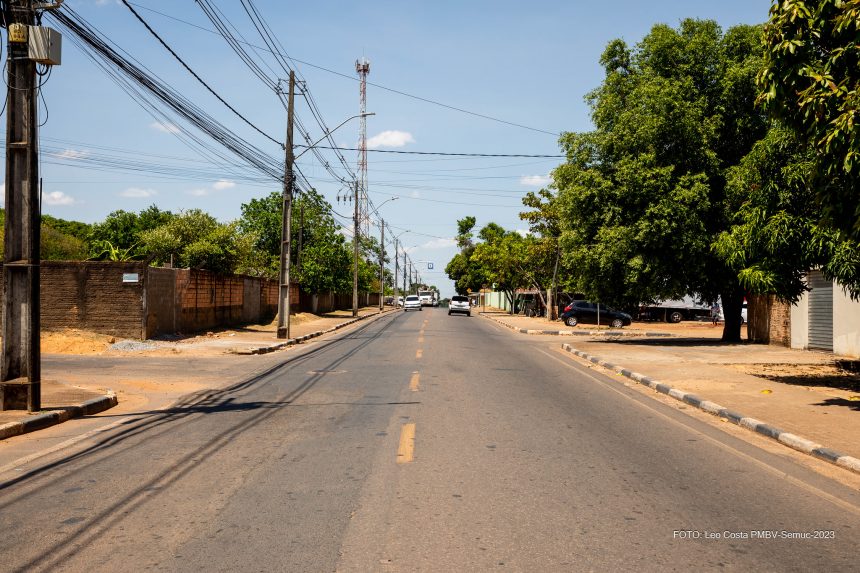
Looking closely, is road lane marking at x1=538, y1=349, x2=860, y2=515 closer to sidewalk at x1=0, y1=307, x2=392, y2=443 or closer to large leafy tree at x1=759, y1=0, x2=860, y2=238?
large leafy tree at x1=759, y1=0, x2=860, y2=238

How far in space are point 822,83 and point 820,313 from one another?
14.6 metres

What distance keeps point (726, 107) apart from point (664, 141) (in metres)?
3.00

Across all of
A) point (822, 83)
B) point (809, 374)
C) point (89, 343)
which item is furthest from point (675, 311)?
point (822, 83)

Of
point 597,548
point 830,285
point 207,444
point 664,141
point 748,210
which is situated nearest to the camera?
point 597,548

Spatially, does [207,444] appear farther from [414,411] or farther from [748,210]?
[748,210]

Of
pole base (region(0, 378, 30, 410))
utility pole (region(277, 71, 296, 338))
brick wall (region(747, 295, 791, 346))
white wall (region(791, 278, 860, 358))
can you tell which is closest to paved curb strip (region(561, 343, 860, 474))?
white wall (region(791, 278, 860, 358))

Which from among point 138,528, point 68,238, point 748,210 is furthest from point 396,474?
point 68,238

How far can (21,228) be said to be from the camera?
10117mm

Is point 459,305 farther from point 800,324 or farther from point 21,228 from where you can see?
point 21,228

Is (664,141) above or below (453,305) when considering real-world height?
above

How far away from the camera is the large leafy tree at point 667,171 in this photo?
82.7 feet

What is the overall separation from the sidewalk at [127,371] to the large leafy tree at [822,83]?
1078 centimetres

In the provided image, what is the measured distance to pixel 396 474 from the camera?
6730 mm

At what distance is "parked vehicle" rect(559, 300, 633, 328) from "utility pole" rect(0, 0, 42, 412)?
3372 cm
